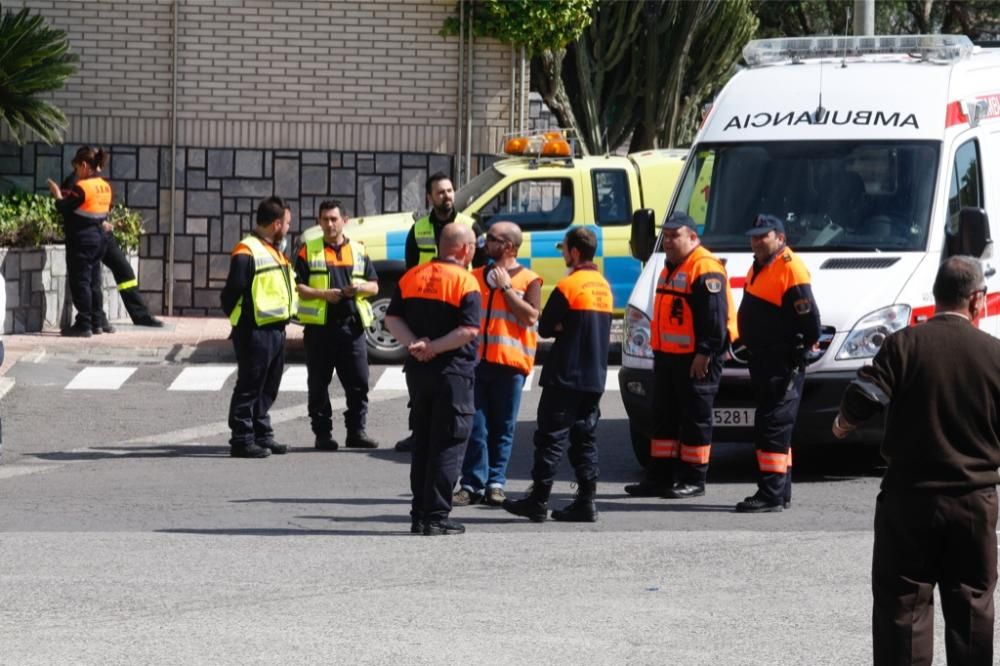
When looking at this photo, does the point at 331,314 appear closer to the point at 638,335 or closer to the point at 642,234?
the point at 642,234

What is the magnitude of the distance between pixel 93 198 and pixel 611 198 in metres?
4.89

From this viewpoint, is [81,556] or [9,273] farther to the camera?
[9,273]

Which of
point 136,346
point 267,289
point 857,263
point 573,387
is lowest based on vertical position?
point 136,346

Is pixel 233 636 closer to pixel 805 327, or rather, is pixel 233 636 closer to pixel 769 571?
pixel 769 571

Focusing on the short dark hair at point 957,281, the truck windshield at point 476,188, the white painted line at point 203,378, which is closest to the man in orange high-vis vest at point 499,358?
the short dark hair at point 957,281

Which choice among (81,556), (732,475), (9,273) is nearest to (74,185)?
(9,273)

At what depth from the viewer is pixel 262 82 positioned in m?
19.7

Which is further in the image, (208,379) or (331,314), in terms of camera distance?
(208,379)

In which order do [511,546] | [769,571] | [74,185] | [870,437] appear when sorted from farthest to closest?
[74,185] < [870,437] < [511,546] < [769,571]

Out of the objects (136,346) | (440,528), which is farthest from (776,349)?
(136,346)

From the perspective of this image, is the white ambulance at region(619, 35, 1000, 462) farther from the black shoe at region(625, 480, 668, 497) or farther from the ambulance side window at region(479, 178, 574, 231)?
the ambulance side window at region(479, 178, 574, 231)

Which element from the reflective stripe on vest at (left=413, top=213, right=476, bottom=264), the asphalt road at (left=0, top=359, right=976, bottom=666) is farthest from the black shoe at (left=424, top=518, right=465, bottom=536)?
the reflective stripe on vest at (left=413, top=213, right=476, bottom=264)

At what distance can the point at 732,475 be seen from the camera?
11.5 metres

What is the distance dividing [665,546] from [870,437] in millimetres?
2434
